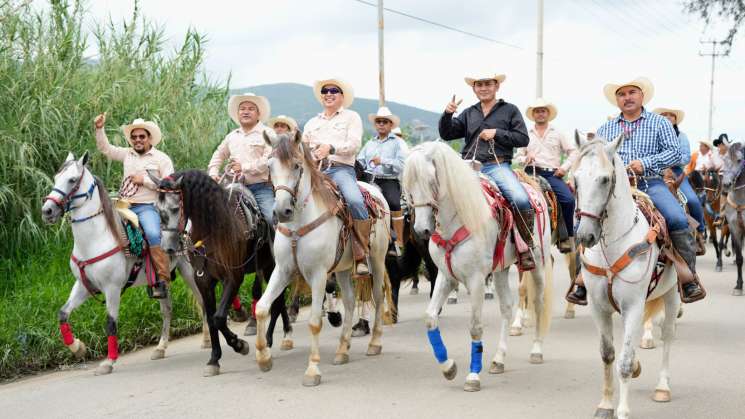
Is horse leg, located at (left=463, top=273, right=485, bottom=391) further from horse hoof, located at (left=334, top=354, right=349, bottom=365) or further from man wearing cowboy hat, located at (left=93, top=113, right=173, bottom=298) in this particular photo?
man wearing cowboy hat, located at (left=93, top=113, right=173, bottom=298)

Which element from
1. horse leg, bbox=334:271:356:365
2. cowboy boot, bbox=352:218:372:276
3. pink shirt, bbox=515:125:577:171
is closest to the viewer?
cowboy boot, bbox=352:218:372:276

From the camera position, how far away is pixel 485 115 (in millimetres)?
8039

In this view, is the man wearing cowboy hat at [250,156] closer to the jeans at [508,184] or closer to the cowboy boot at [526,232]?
the jeans at [508,184]

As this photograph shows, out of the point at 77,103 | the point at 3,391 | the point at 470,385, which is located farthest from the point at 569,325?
the point at 77,103

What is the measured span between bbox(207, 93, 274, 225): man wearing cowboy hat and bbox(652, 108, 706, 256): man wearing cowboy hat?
430cm

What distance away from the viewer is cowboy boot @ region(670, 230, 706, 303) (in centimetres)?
621

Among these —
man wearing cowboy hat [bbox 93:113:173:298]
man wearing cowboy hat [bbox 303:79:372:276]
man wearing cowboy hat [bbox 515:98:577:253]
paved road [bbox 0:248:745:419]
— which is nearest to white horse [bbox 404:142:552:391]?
paved road [bbox 0:248:745:419]

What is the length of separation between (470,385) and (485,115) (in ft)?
9.19

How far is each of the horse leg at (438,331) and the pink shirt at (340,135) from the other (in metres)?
1.96

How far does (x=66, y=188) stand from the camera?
25.7ft

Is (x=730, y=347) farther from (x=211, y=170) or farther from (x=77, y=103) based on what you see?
(x=77, y=103)

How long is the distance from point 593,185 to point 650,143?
1.46 meters

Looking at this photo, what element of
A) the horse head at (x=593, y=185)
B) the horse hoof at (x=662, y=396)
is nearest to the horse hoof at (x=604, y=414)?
the horse hoof at (x=662, y=396)

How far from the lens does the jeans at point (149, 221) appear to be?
850 centimetres
